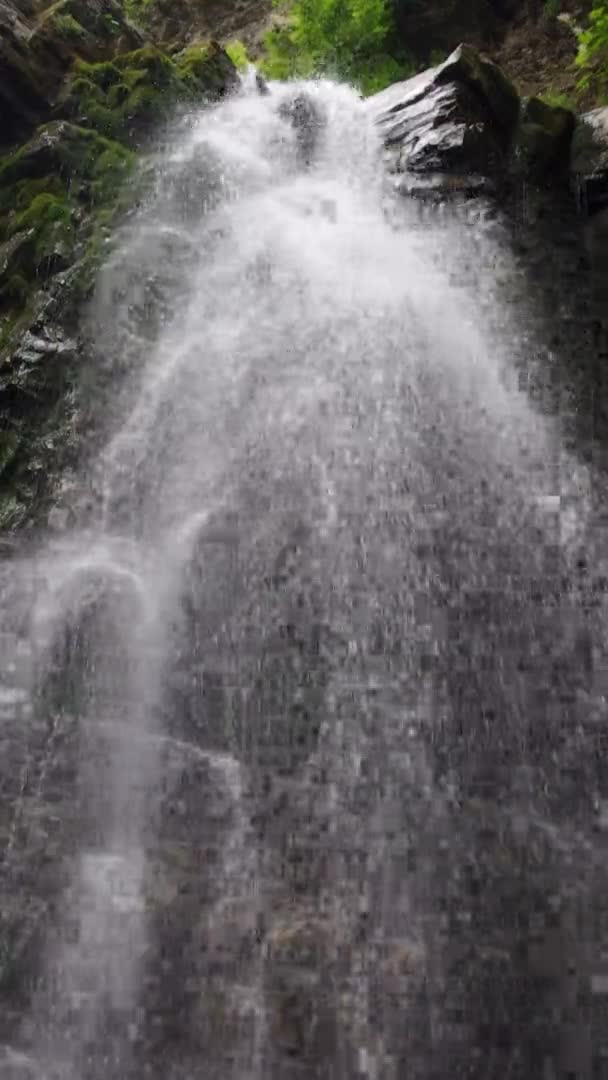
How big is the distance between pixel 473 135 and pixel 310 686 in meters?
5.59

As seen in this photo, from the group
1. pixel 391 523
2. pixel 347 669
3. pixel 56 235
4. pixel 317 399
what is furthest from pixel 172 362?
pixel 347 669

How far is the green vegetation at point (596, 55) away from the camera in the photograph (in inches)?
347

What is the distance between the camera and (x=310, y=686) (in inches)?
Result: 236

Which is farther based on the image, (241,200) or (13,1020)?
(241,200)

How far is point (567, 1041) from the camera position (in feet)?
16.2

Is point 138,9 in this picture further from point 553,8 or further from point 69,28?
point 553,8

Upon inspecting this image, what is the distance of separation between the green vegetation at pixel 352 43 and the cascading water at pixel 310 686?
4.62 meters

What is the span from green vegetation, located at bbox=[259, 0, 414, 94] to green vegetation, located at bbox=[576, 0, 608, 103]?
8.16 ft

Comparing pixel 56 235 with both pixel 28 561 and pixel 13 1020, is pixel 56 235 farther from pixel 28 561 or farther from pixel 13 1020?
pixel 13 1020

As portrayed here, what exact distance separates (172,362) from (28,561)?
2.14 m

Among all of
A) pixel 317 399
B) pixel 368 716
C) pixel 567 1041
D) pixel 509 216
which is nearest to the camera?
pixel 567 1041

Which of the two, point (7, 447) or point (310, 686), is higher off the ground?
point (7, 447)

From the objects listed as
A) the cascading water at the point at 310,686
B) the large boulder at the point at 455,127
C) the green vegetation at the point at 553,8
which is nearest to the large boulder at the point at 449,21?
the green vegetation at the point at 553,8

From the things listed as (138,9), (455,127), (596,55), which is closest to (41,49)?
(455,127)
